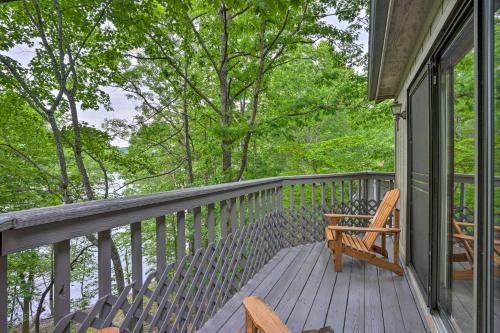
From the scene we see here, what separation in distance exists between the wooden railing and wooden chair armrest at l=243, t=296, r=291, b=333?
0.70 meters

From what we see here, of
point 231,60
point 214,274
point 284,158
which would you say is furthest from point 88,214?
point 284,158

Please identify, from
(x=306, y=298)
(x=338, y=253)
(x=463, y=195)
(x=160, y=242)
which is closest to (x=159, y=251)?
(x=160, y=242)

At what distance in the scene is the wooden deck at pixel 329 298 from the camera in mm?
2307

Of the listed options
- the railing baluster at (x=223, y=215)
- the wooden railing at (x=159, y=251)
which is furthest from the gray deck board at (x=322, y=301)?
the railing baluster at (x=223, y=215)

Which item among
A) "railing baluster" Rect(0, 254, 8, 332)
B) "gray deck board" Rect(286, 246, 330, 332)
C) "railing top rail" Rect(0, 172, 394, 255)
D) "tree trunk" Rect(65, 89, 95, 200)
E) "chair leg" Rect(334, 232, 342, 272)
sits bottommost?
"gray deck board" Rect(286, 246, 330, 332)

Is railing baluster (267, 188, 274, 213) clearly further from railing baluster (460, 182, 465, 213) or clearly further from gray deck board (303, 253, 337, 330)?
railing baluster (460, 182, 465, 213)

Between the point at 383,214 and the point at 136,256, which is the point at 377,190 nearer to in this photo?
the point at 383,214

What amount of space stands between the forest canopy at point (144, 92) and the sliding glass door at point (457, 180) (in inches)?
144

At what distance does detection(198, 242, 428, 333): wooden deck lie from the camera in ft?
7.57

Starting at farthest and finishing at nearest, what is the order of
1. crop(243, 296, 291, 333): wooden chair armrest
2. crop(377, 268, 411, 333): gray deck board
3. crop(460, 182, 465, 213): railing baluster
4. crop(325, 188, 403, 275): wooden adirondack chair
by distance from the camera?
crop(325, 188, 403, 275): wooden adirondack chair → crop(377, 268, 411, 333): gray deck board → crop(460, 182, 465, 213): railing baluster → crop(243, 296, 291, 333): wooden chair armrest

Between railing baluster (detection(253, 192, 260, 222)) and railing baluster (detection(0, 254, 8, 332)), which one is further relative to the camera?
railing baluster (detection(253, 192, 260, 222))

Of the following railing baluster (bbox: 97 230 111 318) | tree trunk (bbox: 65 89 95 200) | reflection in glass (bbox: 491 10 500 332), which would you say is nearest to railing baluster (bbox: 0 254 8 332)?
railing baluster (bbox: 97 230 111 318)

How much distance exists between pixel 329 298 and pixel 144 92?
25.5ft

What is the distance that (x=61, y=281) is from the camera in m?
1.22
